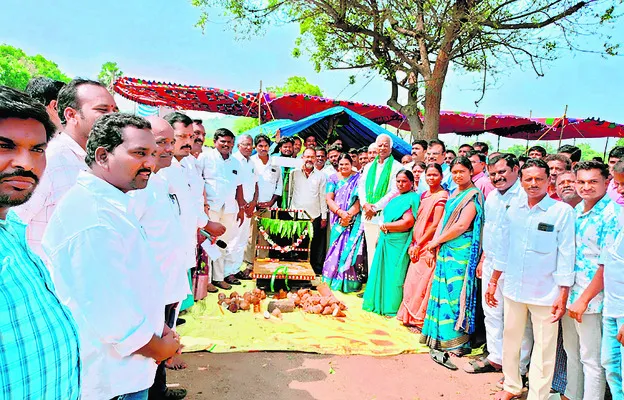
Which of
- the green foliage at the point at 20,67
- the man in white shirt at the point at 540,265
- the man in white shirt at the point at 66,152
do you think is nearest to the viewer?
the man in white shirt at the point at 66,152

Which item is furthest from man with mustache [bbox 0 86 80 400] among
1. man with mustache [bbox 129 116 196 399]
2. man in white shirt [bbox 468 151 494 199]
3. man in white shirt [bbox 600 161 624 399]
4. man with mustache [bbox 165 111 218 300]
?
man in white shirt [bbox 468 151 494 199]

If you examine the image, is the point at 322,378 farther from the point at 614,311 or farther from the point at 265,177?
the point at 265,177

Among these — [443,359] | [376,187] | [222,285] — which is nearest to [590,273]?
[443,359]

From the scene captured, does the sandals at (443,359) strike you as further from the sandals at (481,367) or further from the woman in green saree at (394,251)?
the woman in green saree at (394,251)

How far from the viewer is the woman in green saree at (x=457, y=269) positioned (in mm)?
3533

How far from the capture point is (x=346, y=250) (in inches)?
215

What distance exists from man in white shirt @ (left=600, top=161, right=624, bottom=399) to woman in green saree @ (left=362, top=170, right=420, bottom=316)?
2.19 meters

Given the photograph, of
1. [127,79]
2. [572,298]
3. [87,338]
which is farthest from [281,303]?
[127,79]

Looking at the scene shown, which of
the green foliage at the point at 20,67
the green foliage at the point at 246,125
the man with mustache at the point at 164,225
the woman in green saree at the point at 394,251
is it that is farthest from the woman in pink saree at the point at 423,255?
the green foliage at the point at 20,67

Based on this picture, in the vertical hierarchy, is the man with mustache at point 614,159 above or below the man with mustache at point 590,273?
above

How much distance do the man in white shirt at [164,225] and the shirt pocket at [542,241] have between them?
7.17ft

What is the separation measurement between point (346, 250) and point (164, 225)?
145 inches

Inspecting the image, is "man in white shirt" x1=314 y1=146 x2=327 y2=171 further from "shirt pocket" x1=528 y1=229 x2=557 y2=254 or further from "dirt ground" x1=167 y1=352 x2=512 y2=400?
"shirt pocket" x1=528 y1=229 x2=557 y2=254

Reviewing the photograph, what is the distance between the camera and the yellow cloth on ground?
3.61m
